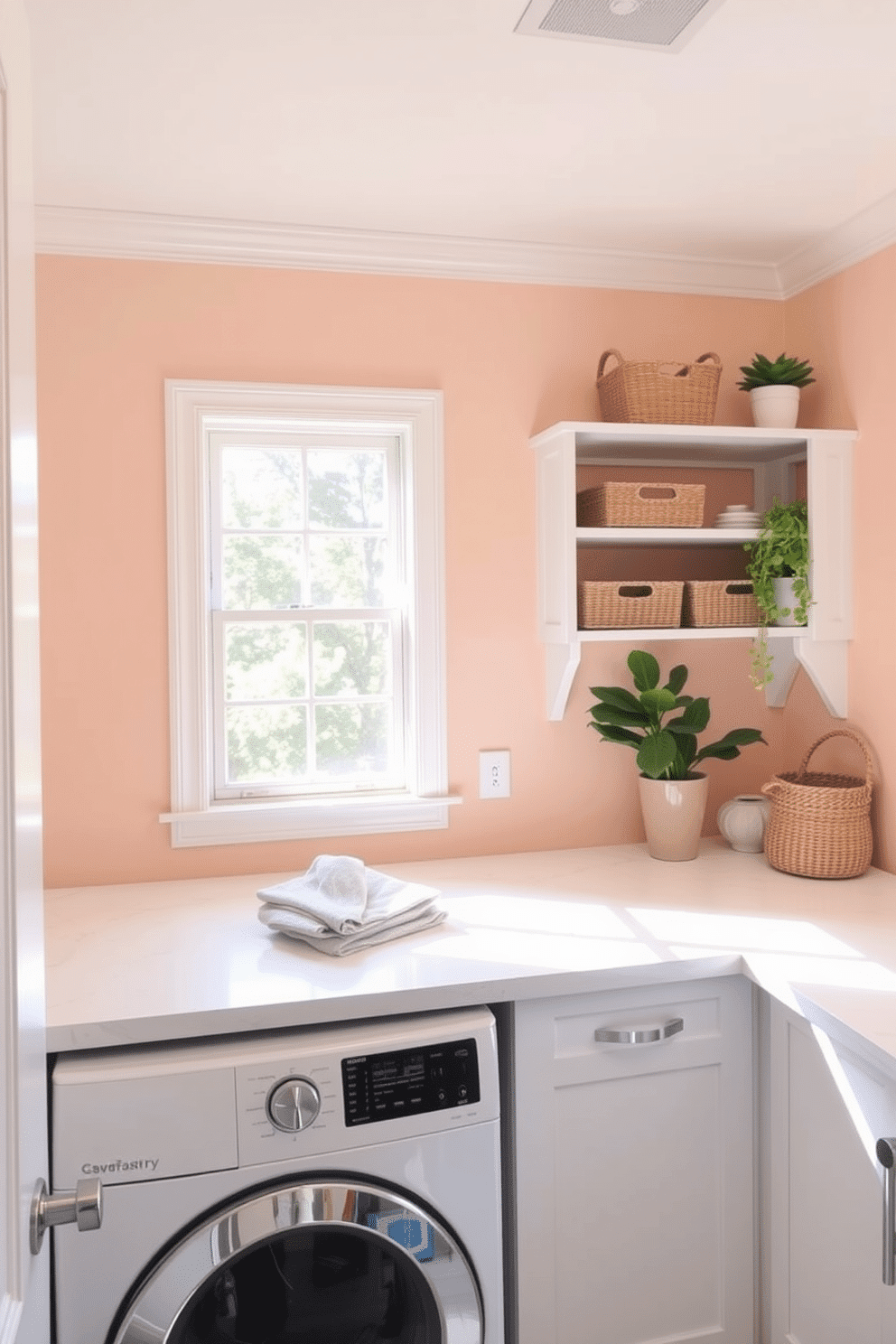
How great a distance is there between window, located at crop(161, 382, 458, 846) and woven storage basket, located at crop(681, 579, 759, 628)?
608 mm

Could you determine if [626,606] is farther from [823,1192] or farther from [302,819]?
[823,1192]

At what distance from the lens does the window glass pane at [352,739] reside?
2.59 m

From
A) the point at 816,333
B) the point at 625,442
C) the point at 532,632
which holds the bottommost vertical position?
the point at 532,632

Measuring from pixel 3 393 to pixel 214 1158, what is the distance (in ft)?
4.16

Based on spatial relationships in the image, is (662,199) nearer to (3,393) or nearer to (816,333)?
(816,333)

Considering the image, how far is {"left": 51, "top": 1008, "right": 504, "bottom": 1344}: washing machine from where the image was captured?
158 cm

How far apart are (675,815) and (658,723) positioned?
8.9 inches

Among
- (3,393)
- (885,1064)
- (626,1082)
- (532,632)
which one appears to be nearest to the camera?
(3,393)

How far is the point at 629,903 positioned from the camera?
222cm

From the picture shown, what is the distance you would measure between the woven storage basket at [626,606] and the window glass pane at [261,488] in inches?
28.6

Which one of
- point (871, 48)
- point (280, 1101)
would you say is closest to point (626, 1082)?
point (280, 1101)

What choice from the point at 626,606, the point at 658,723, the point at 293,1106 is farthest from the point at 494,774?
the point at 293,1106

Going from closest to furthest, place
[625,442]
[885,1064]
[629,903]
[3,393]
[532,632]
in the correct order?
[3,393]
[885,1064]
[629,903]
[625,442]
[532,632]

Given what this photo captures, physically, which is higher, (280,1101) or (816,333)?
(816,333)
